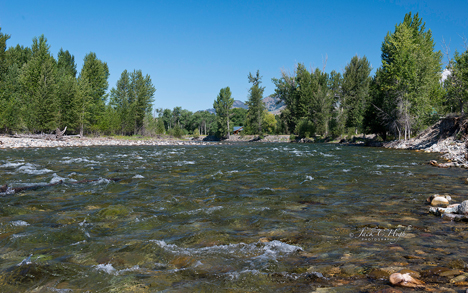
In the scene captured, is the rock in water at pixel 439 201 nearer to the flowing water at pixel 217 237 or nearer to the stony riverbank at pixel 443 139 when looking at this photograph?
the flowing water at pixel 217 237

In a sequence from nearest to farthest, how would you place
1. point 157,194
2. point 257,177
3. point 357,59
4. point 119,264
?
point 119,264 → point 157,194 → point 257,177 → point 357,59

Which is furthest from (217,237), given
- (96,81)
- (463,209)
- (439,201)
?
(96,81)

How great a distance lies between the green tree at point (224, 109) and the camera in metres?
84.0

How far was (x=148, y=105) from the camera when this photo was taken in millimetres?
75625

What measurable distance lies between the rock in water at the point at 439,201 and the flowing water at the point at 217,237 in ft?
0.94

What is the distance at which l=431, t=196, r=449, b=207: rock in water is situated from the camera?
21.0 feet

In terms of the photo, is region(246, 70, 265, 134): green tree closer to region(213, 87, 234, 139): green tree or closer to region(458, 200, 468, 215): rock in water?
region(213, 87, 234, 139): green tree

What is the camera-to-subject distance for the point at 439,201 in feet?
21.2

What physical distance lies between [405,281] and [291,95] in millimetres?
76987

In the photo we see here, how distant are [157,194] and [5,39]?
202 feet

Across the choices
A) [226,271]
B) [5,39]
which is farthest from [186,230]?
[5,39]

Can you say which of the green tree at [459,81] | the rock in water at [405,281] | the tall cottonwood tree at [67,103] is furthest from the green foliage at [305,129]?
the rock in water at [405,281]

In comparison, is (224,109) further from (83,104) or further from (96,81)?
(83,104)

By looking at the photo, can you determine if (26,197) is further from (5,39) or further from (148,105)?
(148,105)
